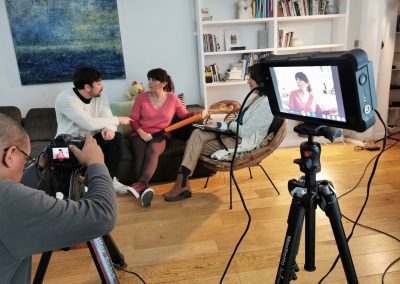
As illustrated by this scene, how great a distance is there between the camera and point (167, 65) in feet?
12.0

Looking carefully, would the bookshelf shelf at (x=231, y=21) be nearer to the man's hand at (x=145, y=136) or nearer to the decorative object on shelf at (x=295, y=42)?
the decorative object on shelf at (x=295, y=42)

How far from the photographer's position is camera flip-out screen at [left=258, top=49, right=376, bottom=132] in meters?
0.74

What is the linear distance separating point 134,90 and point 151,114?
2.70 ft

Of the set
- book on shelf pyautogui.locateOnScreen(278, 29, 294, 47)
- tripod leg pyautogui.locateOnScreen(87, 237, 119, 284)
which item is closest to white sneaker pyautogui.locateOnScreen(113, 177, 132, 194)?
tripod leg pyautogui.locateOnScreen(87, 237, 119, 284)

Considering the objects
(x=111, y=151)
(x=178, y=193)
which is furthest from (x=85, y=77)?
(x=178, y=193)

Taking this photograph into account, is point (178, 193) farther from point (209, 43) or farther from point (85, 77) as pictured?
point (209, 43)

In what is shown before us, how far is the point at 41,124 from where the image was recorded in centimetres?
328

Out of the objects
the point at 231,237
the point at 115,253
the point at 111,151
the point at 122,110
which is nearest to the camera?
the point at 115,253

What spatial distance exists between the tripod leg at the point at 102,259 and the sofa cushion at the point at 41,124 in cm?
230

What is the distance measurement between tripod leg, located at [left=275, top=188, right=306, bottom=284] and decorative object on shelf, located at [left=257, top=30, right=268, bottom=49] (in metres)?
2.93

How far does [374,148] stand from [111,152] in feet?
8.91

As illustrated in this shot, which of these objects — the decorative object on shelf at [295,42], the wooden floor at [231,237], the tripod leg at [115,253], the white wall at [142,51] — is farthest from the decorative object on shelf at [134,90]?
the tripod leg at [115,253]

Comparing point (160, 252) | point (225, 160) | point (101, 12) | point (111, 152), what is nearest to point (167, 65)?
point (101, 12)

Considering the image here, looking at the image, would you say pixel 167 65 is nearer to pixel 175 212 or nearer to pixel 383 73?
pixel 175 212
